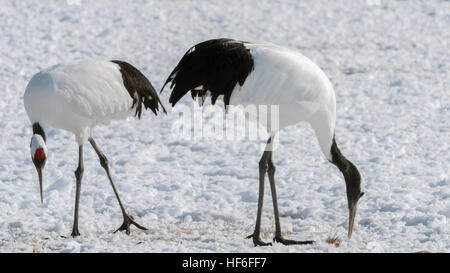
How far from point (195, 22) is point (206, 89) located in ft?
31.0

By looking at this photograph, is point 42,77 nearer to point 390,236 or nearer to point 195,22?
point 390,236

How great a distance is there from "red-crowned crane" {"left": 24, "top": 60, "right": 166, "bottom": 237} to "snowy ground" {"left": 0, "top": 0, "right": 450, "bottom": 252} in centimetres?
73

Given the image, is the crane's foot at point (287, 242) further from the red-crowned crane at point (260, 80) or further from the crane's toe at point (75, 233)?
the crane's toe at point (75, 233)

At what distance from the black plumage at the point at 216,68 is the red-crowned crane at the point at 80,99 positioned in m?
0.85

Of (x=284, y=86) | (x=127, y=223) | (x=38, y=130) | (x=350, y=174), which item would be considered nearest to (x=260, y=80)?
(x=284, y=86)

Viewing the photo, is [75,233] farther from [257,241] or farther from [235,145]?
[235,145]

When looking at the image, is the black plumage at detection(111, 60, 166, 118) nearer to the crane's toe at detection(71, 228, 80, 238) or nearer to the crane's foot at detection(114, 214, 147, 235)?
the crane's foot at detection(114, 214, 147, 235)

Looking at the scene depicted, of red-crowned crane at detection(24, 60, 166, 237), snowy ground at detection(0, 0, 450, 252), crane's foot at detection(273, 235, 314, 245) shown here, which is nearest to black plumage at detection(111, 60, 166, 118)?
red-crowned crane at detection(24, 60, 166, 237)

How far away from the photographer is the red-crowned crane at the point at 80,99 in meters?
6.49

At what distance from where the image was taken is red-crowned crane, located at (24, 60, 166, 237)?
649 centimetres

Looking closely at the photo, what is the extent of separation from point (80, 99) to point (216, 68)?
1347 millimetres

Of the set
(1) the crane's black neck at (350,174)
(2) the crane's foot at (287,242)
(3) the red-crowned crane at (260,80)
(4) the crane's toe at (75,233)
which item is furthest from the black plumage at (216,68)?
(4) the crane's toe at (75,233)

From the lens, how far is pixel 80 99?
6.56 metres

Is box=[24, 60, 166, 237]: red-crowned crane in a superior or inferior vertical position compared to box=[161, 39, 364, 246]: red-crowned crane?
inferior
